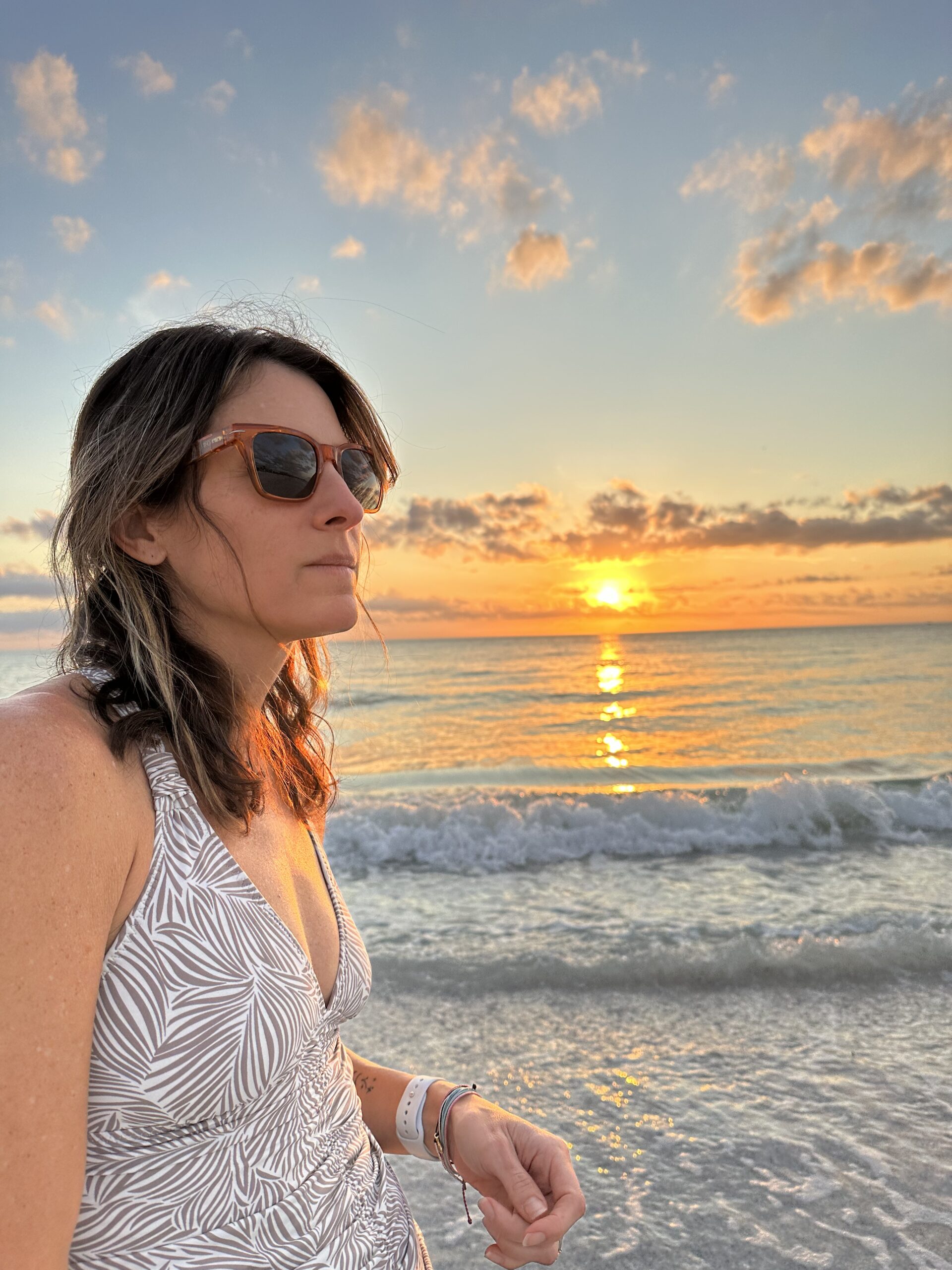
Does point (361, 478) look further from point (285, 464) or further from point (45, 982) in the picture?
point (45, 982)

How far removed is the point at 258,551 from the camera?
1.63m

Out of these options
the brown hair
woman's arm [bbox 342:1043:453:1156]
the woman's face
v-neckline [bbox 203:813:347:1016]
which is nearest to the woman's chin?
the woman's face

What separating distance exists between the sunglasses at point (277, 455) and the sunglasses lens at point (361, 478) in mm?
50

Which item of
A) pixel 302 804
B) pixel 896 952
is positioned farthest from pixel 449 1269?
pixel 896 952

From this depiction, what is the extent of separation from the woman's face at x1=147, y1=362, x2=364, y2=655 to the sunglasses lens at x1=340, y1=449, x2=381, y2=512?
0.46 ft

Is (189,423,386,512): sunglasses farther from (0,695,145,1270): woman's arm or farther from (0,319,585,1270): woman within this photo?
(0,695,145,1270): woman's arm

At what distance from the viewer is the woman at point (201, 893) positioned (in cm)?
104

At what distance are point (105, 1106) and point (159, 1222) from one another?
23cm

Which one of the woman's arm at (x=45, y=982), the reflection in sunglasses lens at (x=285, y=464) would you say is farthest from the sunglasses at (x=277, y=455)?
the woman's arm at (x=45, y=982)

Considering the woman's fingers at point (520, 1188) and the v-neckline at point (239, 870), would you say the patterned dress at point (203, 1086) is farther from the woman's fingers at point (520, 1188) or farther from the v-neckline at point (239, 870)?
the woman's fingers at point (520, 1188)

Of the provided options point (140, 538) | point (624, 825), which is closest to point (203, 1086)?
point (140, 538)

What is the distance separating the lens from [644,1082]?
4375mm

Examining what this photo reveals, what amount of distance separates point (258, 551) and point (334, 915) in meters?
0.82

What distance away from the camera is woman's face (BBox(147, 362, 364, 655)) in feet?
5.32
